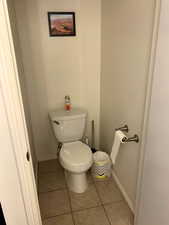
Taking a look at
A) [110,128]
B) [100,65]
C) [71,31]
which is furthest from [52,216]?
[71,31]

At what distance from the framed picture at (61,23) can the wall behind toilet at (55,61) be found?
0.16 ft

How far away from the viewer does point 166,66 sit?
91cm

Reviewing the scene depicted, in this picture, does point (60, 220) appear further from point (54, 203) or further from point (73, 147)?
point (73, 147)

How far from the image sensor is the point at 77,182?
1.91 metres

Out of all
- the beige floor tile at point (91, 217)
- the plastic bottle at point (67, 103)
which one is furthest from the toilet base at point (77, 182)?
the plastic bottle at point (67, 103)

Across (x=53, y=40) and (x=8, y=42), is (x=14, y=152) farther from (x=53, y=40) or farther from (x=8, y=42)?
(x=53, y=40)

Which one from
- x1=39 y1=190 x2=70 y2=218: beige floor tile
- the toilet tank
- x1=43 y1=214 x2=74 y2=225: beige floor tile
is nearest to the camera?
x1=43 y1=214 x2=74 y2=225: beige floor tile

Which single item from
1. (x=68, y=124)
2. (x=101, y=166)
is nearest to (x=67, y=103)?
(x=68, y=124)

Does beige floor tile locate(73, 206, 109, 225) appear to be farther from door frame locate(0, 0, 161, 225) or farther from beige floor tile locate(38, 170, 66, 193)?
door frame locate(0, 0, 161, 225)

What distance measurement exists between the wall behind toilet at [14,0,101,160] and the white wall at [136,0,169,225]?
1.23m

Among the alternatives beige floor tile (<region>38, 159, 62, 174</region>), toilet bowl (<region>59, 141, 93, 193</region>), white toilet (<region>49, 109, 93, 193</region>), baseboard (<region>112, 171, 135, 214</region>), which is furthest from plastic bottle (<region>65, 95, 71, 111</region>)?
baseboard (<region>112, 171, 135, 214</region>)

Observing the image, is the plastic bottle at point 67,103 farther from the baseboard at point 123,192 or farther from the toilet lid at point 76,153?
the baseboard at point 123,192

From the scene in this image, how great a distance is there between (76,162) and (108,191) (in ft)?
1.75

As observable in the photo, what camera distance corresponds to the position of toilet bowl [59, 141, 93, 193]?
1761 millimetres
